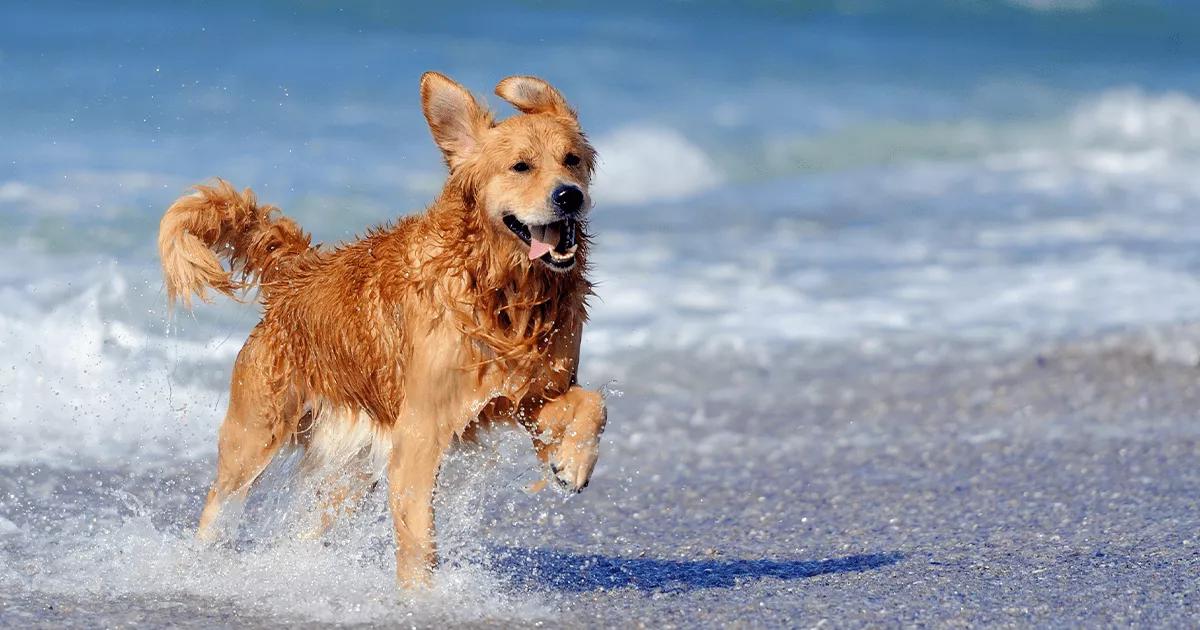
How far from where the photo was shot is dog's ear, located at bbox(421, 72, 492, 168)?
466 centimetres

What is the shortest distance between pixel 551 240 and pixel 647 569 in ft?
4.23

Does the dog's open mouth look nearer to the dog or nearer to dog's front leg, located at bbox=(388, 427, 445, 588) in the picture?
the dog

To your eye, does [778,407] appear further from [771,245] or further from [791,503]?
[771,245]

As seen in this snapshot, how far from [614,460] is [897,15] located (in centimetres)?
1646

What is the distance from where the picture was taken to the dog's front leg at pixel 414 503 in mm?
4539

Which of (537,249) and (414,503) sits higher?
(537,249)

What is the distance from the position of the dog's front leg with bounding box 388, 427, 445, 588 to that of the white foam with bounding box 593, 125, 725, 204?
33.7ft

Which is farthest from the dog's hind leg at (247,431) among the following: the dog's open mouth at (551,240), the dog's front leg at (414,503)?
the dog's open mouth at (551,240)

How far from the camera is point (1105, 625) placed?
4.28m

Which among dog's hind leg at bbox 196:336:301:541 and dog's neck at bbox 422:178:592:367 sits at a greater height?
dog's neck at bbox 422:178:592:367

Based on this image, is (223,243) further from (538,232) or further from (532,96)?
(538,232)

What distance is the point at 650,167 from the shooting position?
16.0 m

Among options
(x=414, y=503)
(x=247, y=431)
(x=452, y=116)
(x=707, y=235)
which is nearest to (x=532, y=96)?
(x=452, y=116)

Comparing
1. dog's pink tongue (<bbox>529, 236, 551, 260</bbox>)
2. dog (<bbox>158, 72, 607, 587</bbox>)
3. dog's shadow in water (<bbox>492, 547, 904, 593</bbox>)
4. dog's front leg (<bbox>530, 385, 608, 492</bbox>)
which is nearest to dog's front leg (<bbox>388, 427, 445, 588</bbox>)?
dog (<bbox>158, 72, 607, 587</bbox>)
